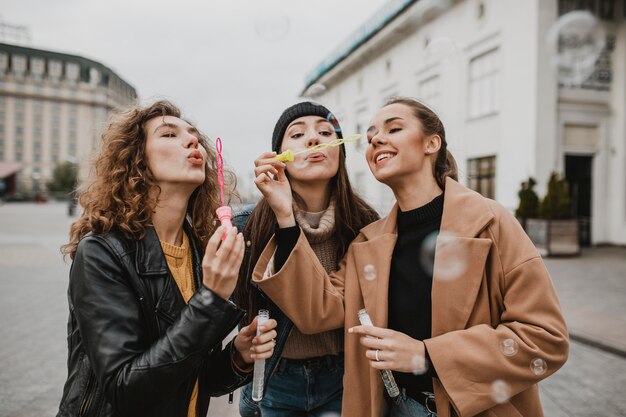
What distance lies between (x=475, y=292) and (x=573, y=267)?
10.2m

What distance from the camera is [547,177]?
42.3 feet

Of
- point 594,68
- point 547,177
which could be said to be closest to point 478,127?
point 547,177

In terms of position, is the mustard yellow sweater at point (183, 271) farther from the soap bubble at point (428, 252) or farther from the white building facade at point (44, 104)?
the white building facade at point (44, 104)

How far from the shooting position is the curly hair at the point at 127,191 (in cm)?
161

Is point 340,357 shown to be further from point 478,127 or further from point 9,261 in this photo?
point 478,127

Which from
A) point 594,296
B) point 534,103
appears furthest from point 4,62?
point 594,296

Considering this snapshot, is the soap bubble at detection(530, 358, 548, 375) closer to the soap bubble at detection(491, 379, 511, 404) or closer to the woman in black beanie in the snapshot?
the soap bubble at detection(491, 379, 511, 404)

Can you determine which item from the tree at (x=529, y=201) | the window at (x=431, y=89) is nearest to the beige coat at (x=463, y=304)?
the tree at (x=529, y=201)

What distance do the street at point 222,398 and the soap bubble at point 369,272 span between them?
2.38m

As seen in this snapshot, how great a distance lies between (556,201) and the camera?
11.7 meters

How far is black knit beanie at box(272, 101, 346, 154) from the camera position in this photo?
219cm

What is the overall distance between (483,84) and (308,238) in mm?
14193

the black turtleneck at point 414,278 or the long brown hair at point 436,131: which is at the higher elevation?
the long brown hair at point 436,131

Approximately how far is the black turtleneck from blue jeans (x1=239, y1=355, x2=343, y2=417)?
35 cm
